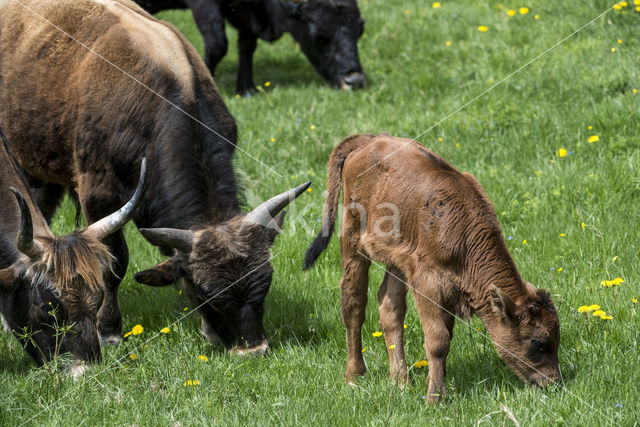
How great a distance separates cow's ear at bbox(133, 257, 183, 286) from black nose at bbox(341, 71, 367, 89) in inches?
267

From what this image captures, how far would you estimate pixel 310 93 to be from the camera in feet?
38.7

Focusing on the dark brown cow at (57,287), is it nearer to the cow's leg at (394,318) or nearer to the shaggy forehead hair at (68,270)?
the shaggy forehead hair at (68,270)

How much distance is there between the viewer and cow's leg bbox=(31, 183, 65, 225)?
789 cm

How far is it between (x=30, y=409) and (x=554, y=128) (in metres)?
6.33

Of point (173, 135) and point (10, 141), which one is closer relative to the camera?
point (173, 135)

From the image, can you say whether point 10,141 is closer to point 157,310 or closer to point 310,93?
point 157,310

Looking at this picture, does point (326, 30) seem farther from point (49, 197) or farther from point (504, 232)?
point (504, 232)

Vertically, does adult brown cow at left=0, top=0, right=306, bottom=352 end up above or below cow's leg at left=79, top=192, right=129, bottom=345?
above

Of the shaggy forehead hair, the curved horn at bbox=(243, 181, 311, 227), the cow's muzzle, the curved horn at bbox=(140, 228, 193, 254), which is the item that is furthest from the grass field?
the curved horn at bbox=(140, 228, 193, 254)

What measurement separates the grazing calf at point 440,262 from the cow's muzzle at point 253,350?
31.4 inches

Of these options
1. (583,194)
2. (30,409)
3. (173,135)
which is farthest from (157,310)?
(583,194)

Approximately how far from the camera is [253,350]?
570cm

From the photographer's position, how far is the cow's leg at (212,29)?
490 inches

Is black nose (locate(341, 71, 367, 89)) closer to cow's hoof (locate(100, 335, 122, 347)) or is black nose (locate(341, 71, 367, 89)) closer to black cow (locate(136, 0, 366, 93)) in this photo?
black cow (locate(136, 0, 366, 93))
